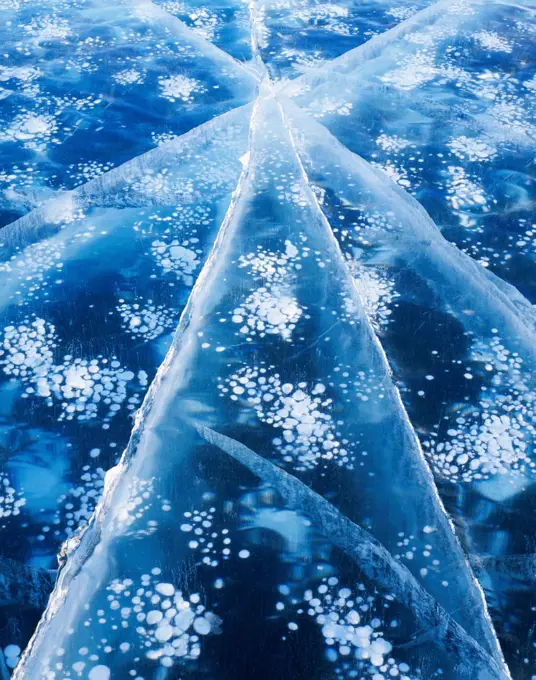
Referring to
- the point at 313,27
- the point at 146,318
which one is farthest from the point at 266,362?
the point at 313,27

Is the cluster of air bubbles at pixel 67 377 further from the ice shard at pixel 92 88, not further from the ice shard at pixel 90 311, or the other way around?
the ice shard at pixel 92 88

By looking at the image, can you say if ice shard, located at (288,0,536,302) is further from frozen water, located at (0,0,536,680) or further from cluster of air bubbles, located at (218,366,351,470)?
cluster of air bubbles, located at (218,366,351,470)

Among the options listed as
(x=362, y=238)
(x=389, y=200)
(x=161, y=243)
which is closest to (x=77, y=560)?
(x=161, y=243)

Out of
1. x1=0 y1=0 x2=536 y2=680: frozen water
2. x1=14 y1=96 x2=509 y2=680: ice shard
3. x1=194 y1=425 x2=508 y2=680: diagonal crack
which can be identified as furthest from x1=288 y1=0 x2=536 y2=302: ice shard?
x1=194 y1=425 x2=508 y2=680: diagonal crack

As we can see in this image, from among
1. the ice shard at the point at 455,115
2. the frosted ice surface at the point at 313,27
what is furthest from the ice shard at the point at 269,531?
the frosted ice surface at the point at 313,27

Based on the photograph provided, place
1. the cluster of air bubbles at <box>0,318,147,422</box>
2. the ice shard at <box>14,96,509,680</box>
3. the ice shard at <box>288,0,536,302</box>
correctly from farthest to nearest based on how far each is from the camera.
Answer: the ice shard at <box>288,0,536,302</box>
the cluster of air bubbles at <box>0,318,147,422</box>
the ice shard at <box>14,96,509,680</box>

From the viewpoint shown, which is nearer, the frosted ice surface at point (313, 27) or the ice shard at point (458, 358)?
the ice shard at point (458, 358)

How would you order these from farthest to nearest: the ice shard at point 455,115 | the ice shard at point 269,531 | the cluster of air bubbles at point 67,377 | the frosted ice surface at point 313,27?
the frosted ice surface at point 313,27, the ice shard at point 455,115, the cluster of air bubbles at point 67,377, the ice shard at point 269,531

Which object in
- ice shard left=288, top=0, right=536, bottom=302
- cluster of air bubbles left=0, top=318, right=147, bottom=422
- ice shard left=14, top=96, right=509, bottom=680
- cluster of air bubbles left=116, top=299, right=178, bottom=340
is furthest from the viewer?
ice shard left=288, top=0, right=536, bottom=302
